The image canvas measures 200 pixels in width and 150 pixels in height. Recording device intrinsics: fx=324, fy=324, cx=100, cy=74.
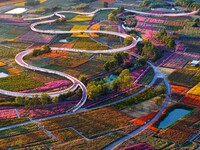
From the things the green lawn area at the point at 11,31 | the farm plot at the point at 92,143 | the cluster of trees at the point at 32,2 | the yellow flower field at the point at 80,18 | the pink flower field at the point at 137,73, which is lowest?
the farm plot at the point at 92,143

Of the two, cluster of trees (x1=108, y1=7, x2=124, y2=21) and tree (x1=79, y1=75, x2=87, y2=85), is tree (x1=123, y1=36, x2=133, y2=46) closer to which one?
cluster of trees (x1=108, y1=7, x2=124, y2=21)

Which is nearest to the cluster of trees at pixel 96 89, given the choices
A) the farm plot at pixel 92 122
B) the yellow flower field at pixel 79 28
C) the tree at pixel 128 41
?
the farm plot at pixel 92 122

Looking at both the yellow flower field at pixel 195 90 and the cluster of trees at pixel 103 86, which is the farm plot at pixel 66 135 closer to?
the cluster of trees at pixel 103 86

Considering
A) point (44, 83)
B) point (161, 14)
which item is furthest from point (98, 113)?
point (161, 14)

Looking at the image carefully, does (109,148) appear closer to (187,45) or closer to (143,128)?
(143,128)

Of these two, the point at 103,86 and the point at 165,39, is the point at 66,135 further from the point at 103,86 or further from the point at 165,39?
the point at 165,39
